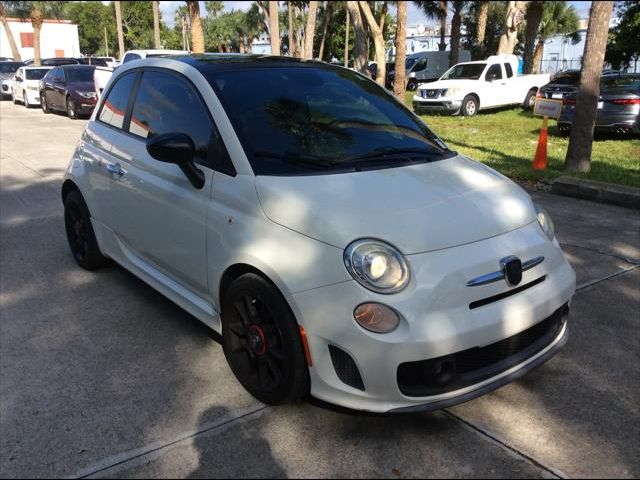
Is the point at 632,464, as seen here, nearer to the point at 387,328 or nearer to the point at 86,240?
the point at 387,328

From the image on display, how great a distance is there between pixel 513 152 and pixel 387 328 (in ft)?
28.4

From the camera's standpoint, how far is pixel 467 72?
59.9 ft

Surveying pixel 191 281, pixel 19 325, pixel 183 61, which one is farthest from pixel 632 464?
pixel 19 325

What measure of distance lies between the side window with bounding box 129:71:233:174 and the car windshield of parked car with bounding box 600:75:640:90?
1070 centimetres

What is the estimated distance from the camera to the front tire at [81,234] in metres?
4.78

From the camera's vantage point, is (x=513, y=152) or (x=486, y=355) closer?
(x=486, y=355)

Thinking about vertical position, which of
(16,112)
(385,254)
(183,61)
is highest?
(183,61)

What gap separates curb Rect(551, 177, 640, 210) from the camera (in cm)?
690

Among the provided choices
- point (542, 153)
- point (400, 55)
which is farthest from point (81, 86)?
point (542, 153)

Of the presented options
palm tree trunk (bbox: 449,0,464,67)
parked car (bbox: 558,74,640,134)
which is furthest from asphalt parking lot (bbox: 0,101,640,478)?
palm tree trunk (bbox: 449,0,464,67)

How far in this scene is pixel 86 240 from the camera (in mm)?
4895

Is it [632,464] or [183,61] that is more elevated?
[183,61]

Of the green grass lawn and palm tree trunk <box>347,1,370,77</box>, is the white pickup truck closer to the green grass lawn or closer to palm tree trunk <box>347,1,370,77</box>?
the green grass lawn

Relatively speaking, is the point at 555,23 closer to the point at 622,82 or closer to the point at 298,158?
the point at 622,82
